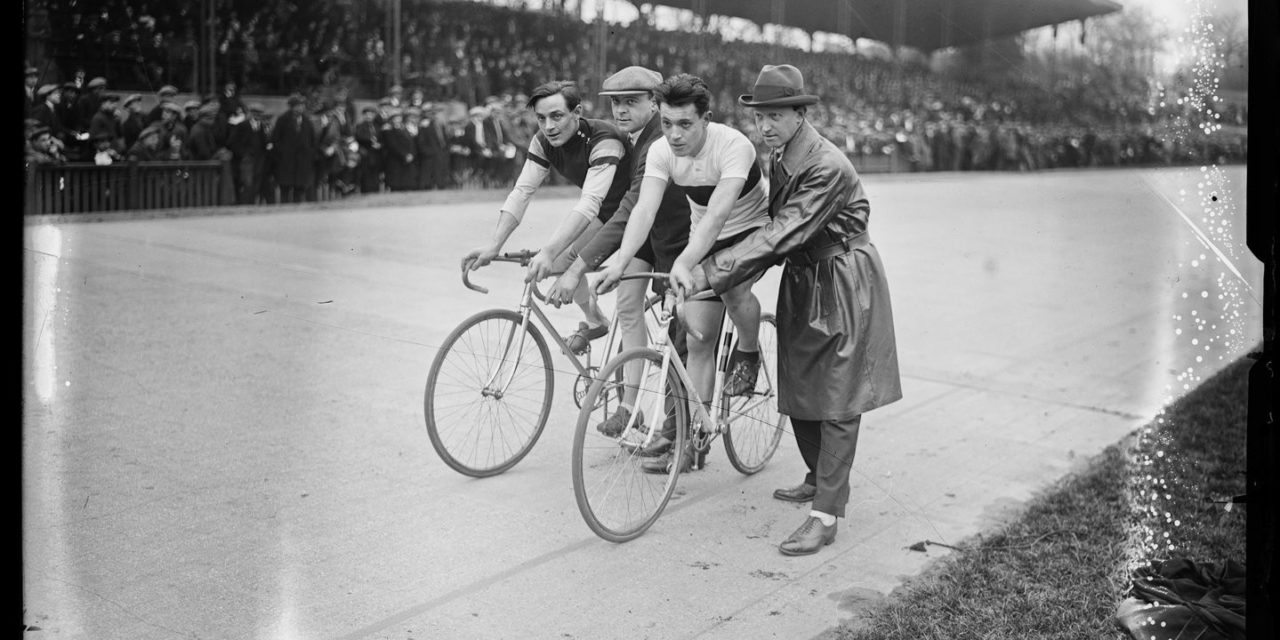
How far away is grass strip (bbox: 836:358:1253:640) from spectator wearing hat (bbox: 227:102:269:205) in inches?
126

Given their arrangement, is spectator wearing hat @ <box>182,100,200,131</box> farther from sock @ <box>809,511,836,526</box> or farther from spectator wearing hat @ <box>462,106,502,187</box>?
sock @ <box>809,511,836,526</box>

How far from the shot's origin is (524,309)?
183 inches

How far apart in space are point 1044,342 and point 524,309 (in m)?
4.60

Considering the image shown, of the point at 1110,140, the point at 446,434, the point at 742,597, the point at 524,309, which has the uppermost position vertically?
the point at 1110,140

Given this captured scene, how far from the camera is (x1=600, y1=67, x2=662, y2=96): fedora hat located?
14.3 ft

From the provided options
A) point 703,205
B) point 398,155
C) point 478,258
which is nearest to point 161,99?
point 478,258

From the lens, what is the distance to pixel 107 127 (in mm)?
4543

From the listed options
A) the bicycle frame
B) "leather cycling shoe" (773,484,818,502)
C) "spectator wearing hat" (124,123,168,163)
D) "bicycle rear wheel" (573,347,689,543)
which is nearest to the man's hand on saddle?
"bicycle rear wheel" (573,347,689,543)

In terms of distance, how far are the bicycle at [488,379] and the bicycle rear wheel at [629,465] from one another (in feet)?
1.41

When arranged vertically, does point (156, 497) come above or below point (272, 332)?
below

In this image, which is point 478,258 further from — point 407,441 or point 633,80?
point 407,441

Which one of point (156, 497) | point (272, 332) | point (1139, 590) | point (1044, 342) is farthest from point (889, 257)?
point (156, 497)

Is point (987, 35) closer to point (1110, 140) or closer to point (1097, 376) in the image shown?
point (1110, 140)

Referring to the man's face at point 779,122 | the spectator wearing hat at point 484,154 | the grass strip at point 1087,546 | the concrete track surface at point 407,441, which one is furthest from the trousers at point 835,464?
the spectator wearing hat at point 484,154
